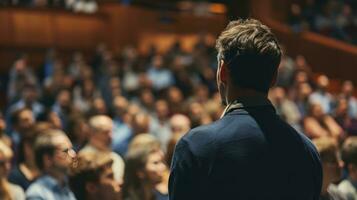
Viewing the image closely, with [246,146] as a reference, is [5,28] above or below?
below

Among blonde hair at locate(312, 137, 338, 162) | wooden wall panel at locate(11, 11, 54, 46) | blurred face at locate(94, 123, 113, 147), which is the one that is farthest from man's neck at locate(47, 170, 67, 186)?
wooden wall panel at locate(11, 11, 54, 46)

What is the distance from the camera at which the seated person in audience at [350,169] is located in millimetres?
4109

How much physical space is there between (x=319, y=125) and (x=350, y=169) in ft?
14.7

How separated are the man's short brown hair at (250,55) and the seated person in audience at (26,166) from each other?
2777 millimetres

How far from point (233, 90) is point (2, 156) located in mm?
2338

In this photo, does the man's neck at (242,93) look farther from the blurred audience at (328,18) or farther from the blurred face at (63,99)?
the blurred audience at (328,18)

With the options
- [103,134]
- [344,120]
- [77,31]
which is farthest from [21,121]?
[77,31]

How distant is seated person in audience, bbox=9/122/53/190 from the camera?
479 cm

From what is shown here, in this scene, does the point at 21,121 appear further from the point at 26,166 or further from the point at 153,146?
the point at 153,146

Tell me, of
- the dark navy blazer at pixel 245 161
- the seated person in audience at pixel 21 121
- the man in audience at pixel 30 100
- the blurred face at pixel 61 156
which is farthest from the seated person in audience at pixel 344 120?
the dark navy blazer at pixel 245 161

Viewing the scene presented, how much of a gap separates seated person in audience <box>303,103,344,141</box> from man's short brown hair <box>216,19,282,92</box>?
513 centimetres

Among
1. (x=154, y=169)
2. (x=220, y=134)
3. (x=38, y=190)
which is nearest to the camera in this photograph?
(x=220, y=134)

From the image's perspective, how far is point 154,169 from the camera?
423cm

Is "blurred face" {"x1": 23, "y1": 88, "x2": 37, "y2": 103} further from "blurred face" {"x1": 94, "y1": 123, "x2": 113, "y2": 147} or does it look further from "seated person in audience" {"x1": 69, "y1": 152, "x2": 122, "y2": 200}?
"seated person in audience" {"x1": 69, "y1": 152, "x2": 122, "y2": 200}
